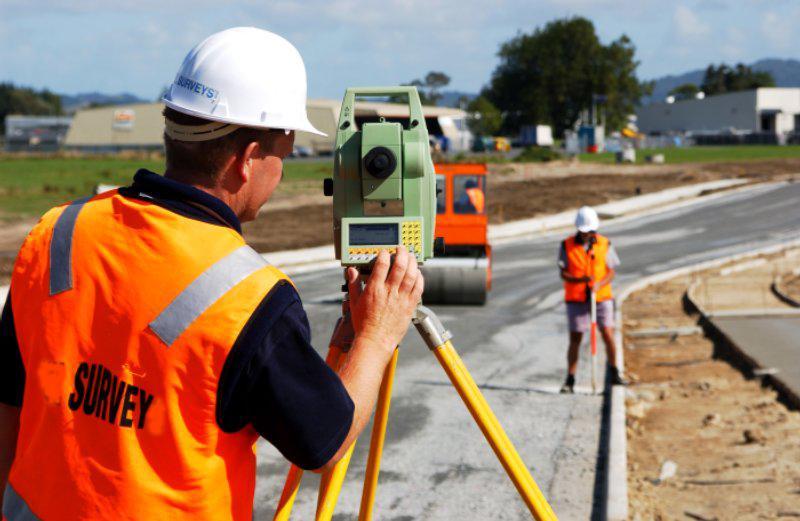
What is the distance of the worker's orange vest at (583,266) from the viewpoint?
10.9m

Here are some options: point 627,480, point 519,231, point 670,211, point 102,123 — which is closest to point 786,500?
point 627,480

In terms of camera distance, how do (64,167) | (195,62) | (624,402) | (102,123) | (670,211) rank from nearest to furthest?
(195,62)
(624,402)
(670,211)
(64,167)
(102,123)

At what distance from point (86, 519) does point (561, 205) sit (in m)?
33.7

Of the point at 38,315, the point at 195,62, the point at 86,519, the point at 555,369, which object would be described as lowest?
the point at 555,369

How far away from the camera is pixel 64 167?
60.7 meters

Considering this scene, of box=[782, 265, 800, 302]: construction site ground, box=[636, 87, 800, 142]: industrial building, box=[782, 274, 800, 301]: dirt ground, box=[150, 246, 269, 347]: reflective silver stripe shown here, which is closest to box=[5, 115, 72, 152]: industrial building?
box=[636, 87, 800, 142]: industrial building

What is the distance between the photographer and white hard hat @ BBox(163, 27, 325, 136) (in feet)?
7.21

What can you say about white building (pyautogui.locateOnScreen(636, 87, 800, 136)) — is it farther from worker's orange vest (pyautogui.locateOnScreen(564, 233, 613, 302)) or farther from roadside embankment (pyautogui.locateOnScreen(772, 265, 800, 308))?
worker's orange vest (pyautogui.locateOnScreen(564, 233, 613, 302))

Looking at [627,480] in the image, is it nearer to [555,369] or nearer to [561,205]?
[555,369]

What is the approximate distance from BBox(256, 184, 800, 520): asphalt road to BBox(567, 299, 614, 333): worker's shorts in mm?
603

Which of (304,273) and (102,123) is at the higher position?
(102,123)

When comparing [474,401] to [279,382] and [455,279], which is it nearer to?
[279,382]

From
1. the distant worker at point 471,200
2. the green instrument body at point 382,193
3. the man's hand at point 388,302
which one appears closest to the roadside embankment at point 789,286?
the distant worker at point 471,200

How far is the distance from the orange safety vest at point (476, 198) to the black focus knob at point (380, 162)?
13.0 metres
